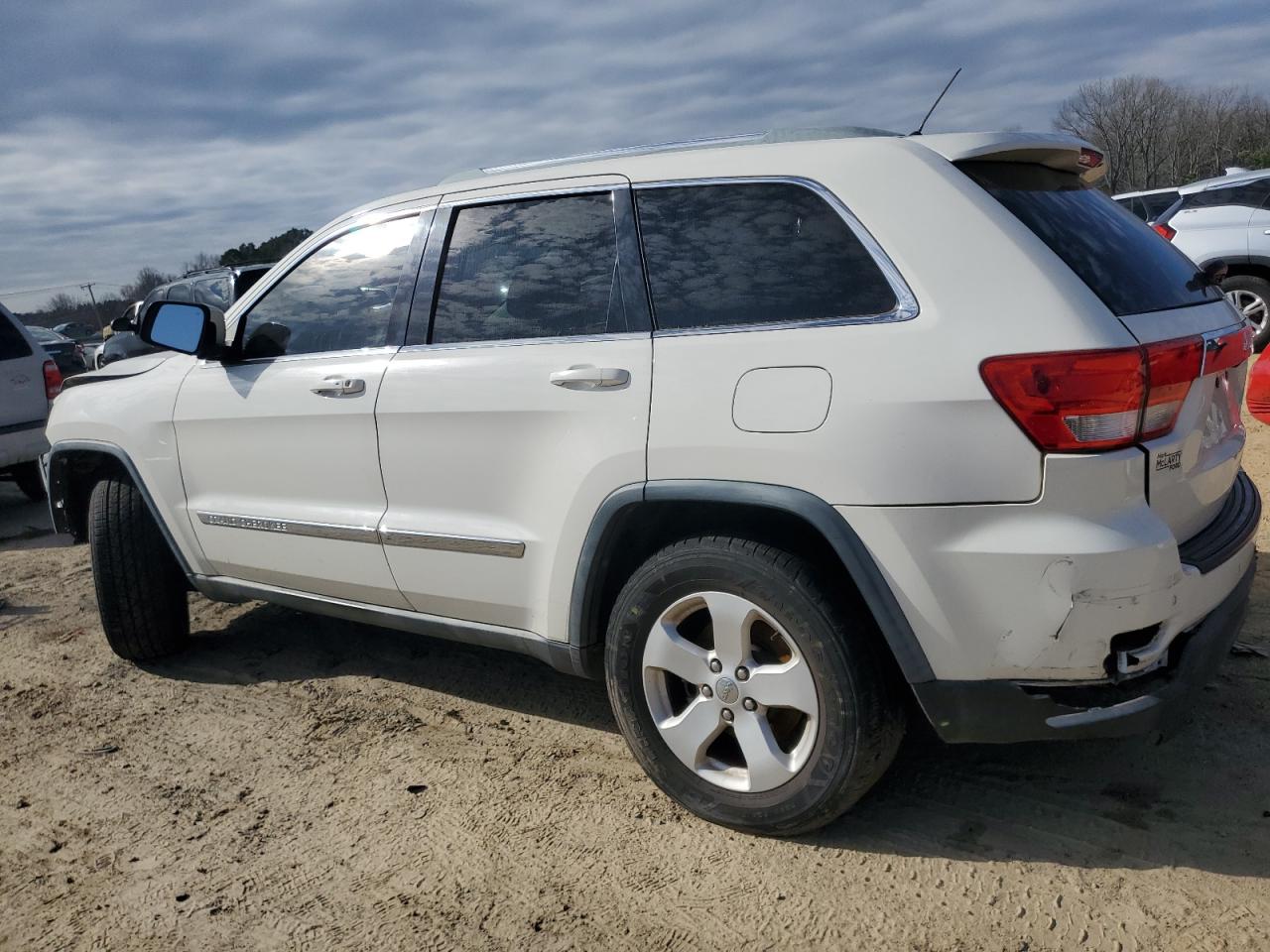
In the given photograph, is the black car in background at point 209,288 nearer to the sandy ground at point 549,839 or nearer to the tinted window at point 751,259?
the sandy ground at point 549,839

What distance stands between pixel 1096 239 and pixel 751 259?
85cm

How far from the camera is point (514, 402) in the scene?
2.96m

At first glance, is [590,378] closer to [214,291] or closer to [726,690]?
[726,690]

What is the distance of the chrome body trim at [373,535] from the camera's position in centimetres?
308

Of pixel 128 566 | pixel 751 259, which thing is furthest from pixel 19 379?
pixel 751 259

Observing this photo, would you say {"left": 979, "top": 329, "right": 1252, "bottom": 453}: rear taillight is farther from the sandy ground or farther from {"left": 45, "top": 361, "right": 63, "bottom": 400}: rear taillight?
{"left": 45, "top": 361, "right": 63, "bottom": 400}: rear taillight

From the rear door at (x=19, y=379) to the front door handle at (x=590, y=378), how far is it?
6.85 metres

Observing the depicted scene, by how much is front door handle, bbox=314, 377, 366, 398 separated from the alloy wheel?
1.29 m

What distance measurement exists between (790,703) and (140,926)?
5.70 ft

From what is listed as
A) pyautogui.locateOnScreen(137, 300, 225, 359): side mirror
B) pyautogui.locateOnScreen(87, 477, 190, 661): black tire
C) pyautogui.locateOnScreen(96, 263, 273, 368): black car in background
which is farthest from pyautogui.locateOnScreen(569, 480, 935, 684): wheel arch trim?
pyautogui.locateOnScreen(96, 263, 273, 368): black car in background

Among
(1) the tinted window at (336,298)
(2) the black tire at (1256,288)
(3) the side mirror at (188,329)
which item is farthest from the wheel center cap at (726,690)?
(2) the black tire at (1256,288)

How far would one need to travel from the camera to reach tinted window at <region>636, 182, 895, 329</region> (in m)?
2.52

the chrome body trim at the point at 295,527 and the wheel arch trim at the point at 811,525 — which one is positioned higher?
the wheel arch trim at the point at 811,525

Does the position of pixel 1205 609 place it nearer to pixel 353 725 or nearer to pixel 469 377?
pixel 469 377
